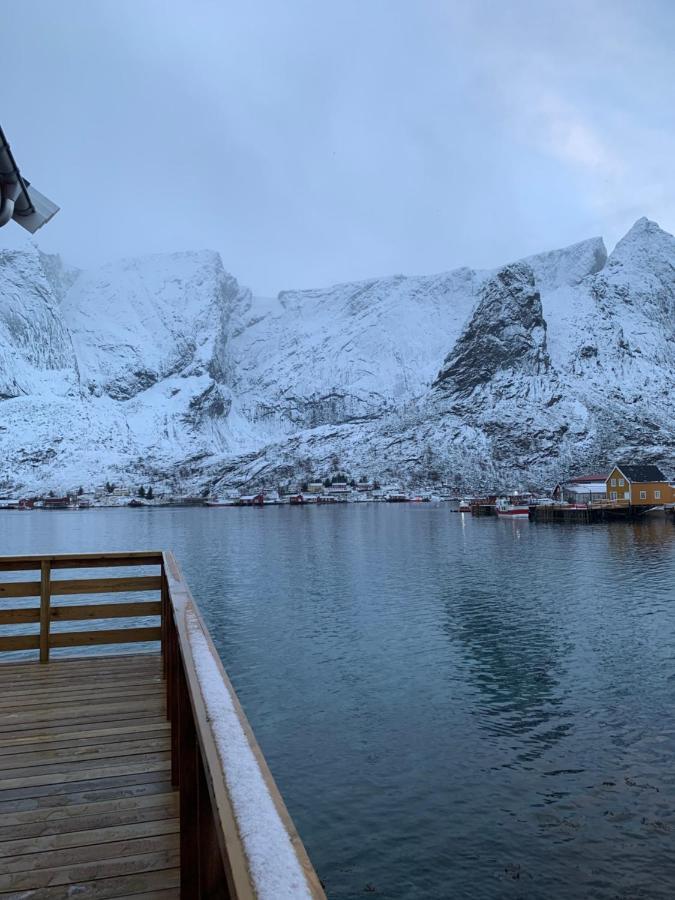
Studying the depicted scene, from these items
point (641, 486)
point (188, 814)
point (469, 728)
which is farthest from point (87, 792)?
point (641, 486)

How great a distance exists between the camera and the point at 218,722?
2.64 meters

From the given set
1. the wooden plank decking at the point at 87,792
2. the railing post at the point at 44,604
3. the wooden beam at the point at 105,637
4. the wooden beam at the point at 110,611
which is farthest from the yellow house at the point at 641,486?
the wooden plank decking at the point at 87,792

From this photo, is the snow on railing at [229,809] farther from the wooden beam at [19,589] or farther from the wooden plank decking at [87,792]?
the wooden beam at [19,589]

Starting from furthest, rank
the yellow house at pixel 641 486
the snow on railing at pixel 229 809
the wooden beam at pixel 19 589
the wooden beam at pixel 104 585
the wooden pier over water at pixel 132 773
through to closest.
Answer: the yellow house at pixel 641 486
the wooden beam at pixel 104 585
the wooden beam at pixel 19 589
the wooden pier over water at pixel 132 773
the snow on railing at pixel 229 809

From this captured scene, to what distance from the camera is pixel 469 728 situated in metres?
13.4

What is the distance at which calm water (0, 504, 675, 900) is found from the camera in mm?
8766

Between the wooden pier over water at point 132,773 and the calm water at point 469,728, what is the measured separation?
3.90 meters

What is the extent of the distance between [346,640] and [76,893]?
17851 millimetres

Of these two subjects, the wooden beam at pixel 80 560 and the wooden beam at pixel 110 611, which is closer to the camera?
the wooden beam at pixel 80 560

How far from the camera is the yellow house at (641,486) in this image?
9169 cm

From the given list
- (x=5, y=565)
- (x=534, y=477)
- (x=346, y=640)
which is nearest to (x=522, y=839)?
(x=5, y=565)

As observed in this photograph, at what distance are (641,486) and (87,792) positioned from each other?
323 feet

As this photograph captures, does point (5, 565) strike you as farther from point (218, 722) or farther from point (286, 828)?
point (286, 828)

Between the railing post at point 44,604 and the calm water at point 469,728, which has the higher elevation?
the railing post at point 44,604
